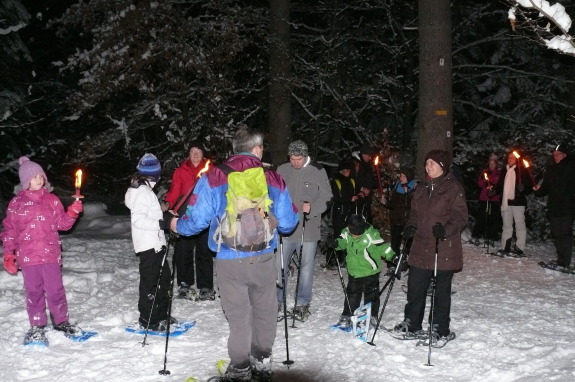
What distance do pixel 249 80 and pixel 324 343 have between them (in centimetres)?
1057

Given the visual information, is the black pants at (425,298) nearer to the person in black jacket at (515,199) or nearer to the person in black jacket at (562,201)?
the person in black jacket at (562,201)

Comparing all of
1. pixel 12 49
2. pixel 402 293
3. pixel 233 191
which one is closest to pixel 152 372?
pixel 233 191

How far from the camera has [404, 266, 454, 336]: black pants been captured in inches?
254

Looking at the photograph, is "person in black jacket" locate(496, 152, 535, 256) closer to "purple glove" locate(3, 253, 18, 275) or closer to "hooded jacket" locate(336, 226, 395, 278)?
"hooded jacket" locate(336, 226, 395, 278)

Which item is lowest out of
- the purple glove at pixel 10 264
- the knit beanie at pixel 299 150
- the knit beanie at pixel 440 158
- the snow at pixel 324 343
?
the snow at pixel 324 343

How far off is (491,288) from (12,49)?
14146 mm

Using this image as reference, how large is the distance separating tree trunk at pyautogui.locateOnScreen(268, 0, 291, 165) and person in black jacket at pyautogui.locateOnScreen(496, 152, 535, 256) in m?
5.35

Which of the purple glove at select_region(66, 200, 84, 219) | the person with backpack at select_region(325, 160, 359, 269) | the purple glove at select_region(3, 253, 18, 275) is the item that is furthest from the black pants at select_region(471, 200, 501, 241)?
the purple glove at select_region(3, 253, 18, 275)

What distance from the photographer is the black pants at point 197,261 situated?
26.9 ft

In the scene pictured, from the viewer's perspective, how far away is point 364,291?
692cm

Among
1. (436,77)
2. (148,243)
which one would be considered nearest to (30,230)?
(148,243)

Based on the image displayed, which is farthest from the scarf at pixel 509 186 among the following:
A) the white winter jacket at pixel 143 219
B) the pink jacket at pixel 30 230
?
the pink jacket at pixel 30 230

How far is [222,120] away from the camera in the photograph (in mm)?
13008

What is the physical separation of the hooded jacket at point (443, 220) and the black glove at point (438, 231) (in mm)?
184
